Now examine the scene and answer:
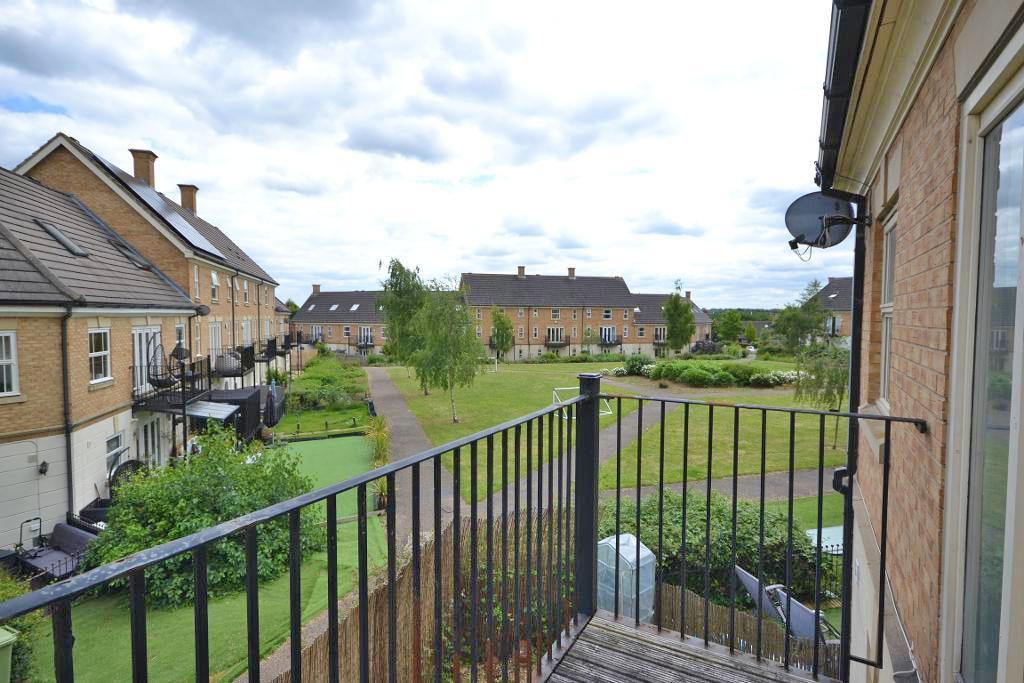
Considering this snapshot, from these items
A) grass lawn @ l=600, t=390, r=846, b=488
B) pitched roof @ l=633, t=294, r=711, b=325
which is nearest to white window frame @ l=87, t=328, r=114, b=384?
grass lawn @ l=600, t=390, r=846, b=488

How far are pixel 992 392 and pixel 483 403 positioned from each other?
75.4 feet

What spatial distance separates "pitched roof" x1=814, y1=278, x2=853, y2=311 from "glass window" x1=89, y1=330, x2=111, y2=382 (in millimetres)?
44830

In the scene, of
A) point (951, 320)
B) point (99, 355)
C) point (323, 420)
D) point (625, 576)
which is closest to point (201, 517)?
point (625, 576)

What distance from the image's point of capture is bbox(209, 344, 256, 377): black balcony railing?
19578 mm

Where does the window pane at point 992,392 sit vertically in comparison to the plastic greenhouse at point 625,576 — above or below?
above

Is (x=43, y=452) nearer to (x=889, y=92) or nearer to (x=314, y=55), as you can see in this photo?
(x=314, y=55)

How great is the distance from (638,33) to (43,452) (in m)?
12.0

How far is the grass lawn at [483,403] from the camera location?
639 inches

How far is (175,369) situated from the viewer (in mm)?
14688

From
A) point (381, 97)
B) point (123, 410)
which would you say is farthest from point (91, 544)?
point (381, 97)

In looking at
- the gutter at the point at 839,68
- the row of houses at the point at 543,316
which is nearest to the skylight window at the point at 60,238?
the gutter at the point at 839,68

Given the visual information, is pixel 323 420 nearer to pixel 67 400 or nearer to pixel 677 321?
pixel 67 400

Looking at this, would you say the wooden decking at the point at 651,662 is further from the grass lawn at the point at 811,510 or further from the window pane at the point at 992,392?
the grass lawn at the point at 811,510

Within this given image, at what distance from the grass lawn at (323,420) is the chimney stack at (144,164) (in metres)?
11.2
